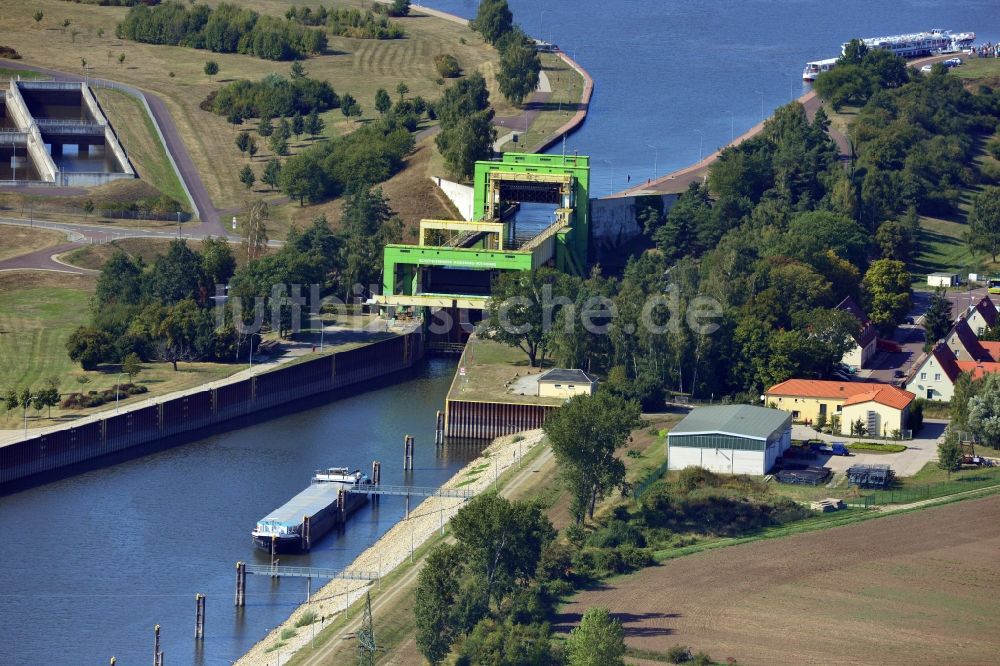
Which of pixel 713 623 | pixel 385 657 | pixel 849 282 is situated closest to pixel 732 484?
pixel 713 623

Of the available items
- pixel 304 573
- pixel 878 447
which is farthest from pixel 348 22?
pixel 304 573

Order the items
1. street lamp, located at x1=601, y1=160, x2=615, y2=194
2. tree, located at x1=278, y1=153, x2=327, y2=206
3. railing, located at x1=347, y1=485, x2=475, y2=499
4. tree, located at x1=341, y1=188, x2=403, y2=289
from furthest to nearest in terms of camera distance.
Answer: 1. street lamp, located at x1=601, y1=160, x2=615, y2=194
2. tree, located at x1=278, y1=153, x2=327, y2=206
3. tree, located at x1=341, y1=188, x2=403, y2=289
4. railing, located at x1=347, y1=485, x2=475, y2=499

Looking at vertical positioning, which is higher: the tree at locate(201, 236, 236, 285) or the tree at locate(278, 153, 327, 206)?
the tree at locate(278, 153, 327, 206)

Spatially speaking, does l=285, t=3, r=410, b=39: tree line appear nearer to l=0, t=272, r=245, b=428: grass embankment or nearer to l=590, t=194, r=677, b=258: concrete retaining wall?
l=590, t=194, r=677, b=258: concrete retaining wall

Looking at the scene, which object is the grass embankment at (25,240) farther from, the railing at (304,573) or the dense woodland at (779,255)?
the railing at (304,573)

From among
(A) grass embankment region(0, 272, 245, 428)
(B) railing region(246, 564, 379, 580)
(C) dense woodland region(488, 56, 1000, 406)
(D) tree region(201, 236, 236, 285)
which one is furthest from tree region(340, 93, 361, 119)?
(B) railing region(246, 564, 379, 580)

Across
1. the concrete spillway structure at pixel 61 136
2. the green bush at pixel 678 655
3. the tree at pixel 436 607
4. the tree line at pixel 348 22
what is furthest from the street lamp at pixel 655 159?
Answer: the green bush at pixel 678 655
